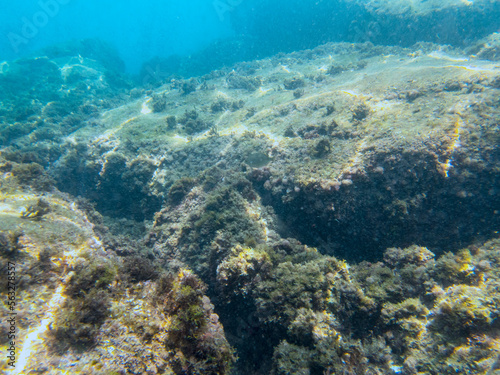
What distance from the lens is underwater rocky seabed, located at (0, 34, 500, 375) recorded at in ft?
9.70

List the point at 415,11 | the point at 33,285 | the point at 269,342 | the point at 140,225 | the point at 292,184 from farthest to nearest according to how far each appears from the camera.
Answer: the point at 415,11, the point at 140,225, the point at 292,184, the point at 269,342, the point at 33,285

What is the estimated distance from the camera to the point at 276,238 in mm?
5660

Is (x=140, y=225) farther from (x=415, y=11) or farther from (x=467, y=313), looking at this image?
(x=415, y=11)

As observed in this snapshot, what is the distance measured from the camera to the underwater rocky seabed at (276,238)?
2.96m

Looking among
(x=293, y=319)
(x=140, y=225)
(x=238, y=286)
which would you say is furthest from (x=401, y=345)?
(x=140, y=225)

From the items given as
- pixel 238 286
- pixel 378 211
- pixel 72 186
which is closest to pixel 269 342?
pixel 238 286

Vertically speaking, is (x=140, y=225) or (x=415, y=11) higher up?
(x=415, y=11)

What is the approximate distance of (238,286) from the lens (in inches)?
168

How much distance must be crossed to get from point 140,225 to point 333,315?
257 inches

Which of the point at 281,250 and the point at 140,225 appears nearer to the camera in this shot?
the point at 281,250

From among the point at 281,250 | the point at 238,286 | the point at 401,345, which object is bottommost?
the point at 401,345

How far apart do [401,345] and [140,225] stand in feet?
24.8

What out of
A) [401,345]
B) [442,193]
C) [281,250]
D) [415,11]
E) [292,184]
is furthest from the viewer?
[415,11]

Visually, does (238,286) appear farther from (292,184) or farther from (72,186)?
(72,186)
